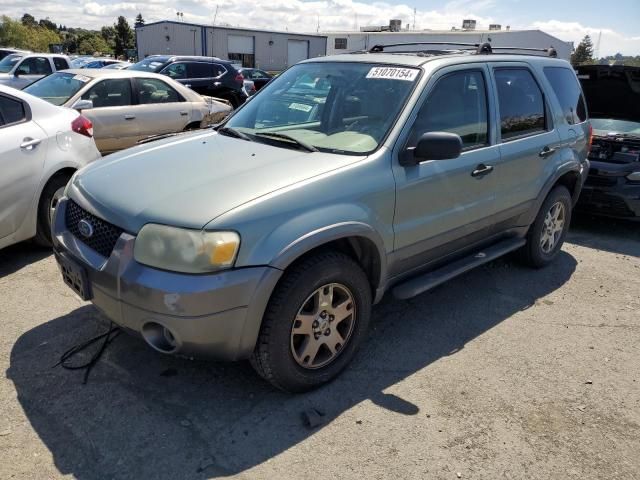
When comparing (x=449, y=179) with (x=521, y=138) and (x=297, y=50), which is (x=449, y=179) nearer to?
(x=521, y=138)

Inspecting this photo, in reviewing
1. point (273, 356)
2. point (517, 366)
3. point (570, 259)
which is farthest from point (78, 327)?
point (570, 259)

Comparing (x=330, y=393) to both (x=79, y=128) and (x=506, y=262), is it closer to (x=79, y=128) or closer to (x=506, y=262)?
(x=506, y=262)

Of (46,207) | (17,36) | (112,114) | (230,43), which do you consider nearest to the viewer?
(46,207)

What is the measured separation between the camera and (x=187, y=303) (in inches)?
97.7

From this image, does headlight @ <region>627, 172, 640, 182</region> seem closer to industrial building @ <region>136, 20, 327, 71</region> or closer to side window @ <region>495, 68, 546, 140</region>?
side window @ <region>495, 68, 546, 140</region>

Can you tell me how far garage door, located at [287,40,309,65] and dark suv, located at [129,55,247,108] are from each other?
1689 inches

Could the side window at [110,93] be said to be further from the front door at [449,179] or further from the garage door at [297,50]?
the garage door at [297,50]

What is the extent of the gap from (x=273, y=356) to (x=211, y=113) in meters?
6.84

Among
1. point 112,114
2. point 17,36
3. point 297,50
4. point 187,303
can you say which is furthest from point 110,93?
point 17,36

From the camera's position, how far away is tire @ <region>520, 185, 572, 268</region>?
480 cm

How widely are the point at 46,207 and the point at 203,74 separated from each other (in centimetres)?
913

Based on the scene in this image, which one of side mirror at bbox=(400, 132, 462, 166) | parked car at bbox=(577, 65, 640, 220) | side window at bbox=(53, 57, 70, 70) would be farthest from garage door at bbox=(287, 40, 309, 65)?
side mirror at bbox=(400, 132, 462, 166)

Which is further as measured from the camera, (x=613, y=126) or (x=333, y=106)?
(x=613, y=126)

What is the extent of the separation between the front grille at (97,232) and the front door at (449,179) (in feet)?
5.21
